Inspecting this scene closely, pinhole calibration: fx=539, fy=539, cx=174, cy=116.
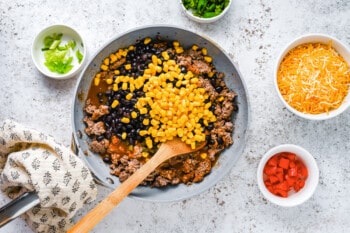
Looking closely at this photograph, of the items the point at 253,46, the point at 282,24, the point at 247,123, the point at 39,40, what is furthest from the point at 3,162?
the point at 282,24

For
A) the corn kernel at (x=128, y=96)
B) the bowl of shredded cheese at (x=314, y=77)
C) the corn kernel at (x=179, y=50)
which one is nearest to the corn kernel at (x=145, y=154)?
the corn kernel at (x=128, y=96)

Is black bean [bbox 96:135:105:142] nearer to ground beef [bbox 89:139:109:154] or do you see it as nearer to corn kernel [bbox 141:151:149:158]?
ground beef [bbox 89:139:109:154]

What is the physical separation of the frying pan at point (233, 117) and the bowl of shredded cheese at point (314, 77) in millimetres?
220

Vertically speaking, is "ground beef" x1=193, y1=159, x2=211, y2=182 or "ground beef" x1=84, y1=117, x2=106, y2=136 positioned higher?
"ground beef" x1=84, y1=117, x2=106, y2=136

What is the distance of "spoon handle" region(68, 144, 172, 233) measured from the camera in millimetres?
2467

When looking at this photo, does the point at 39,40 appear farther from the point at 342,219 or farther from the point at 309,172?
the point at 342,219

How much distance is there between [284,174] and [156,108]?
747mm

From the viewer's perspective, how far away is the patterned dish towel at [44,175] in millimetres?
2521

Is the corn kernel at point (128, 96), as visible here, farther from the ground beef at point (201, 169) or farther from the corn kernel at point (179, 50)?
the ground beef at point (201, 169)

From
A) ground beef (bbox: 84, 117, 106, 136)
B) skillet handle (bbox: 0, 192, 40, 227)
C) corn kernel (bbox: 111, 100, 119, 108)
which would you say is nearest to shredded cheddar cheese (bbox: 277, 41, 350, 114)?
corn kernel (bbox: 111, 100, 119, 108)

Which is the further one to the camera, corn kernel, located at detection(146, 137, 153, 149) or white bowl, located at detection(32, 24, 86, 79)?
white bowl, located at detection(32, 24, 86, 79)

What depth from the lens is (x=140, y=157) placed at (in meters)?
2.71

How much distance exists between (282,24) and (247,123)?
1.98ft

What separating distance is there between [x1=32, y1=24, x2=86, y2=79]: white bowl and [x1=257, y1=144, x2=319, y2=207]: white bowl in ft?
3.55
